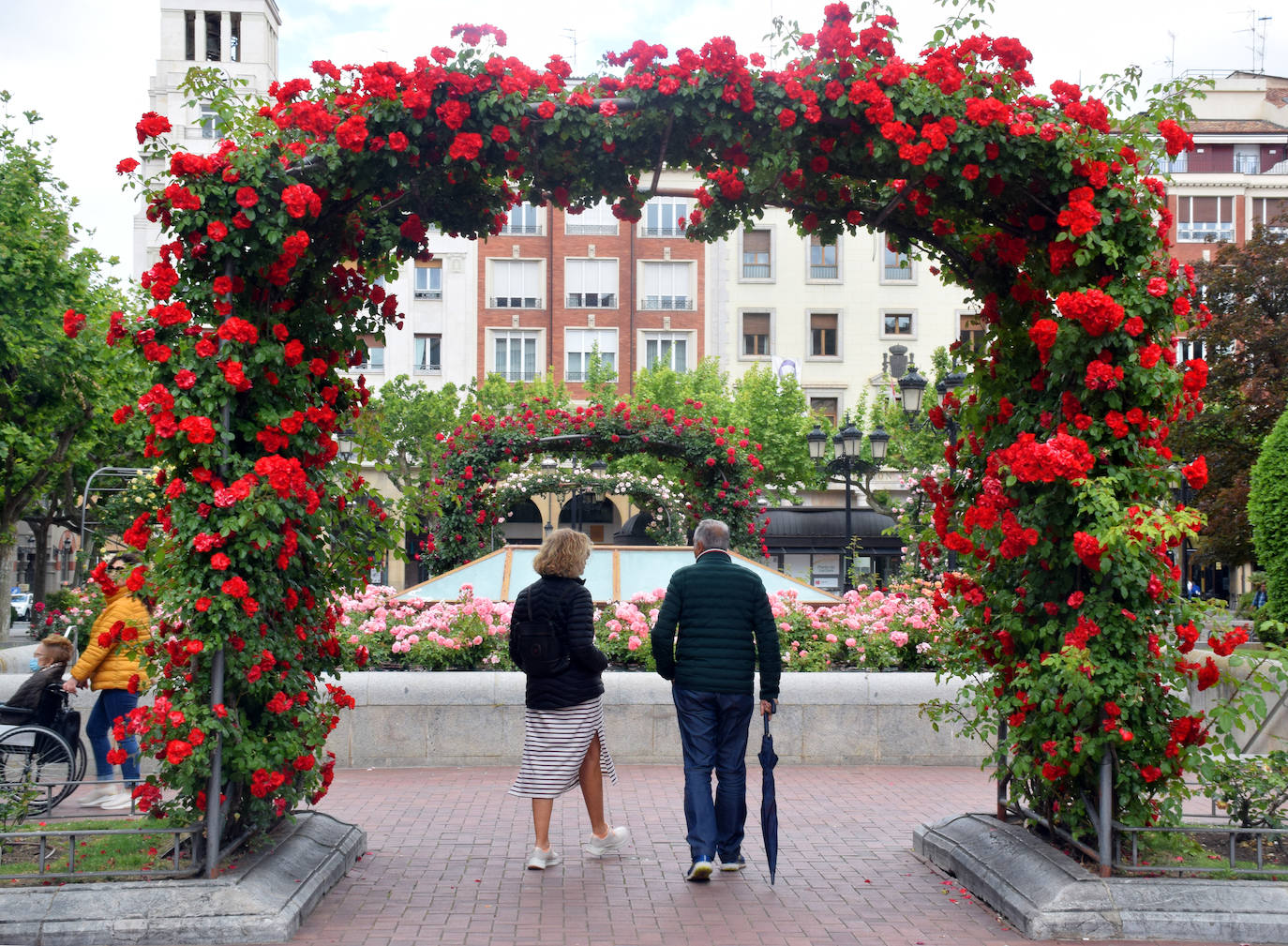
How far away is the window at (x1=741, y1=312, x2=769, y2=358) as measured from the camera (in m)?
48.5

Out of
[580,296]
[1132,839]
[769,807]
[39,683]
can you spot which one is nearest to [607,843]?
[769,807]

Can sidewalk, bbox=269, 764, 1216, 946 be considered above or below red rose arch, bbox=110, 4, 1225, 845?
below

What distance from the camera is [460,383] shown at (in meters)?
47.6

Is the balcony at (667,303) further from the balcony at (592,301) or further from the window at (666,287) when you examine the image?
the balcony at (592,301)

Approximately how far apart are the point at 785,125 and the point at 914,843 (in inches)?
168

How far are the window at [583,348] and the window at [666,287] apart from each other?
1844 millimetres

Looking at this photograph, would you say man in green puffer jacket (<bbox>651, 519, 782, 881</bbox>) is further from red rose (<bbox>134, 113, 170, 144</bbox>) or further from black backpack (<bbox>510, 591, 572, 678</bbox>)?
red rose (<bbox>134, 113, 170, 144</bbox>)

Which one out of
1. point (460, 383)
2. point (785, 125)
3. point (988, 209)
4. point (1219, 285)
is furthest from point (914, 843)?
point (460, 383)

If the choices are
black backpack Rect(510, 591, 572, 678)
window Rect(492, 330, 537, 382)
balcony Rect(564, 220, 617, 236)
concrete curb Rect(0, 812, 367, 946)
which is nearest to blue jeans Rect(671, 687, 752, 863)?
black backpack Rect(510, 591, 572, 678)

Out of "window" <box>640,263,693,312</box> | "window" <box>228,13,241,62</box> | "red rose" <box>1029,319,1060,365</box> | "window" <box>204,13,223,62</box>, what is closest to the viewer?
"red rose" <box>1029,319,1060,365</box>

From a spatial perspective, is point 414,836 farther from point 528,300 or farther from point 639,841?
point 528,300

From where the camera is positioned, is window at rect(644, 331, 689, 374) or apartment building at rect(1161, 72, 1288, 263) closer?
window at rect(644, 331, 689, 374)

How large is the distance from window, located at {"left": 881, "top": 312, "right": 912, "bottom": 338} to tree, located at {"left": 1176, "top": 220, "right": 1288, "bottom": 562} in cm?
1953

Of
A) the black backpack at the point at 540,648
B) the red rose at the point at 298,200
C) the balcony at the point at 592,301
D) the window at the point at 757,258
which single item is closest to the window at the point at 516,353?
the balcony at the point at 592,301
